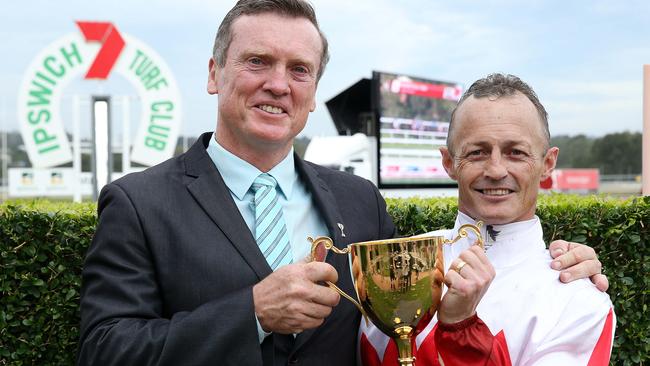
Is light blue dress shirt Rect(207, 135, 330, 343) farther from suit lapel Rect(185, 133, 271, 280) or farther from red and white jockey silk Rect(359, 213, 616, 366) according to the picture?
red and white jockey silk Rect(359, 213, 616, 366)

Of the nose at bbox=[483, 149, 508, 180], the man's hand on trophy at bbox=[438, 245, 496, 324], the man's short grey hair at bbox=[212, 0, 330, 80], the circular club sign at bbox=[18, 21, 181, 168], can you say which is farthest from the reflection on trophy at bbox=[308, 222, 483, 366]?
the circular club sign at bbox=[18, 21, 181, 168]

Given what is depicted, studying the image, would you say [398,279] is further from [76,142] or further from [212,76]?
[76,142]

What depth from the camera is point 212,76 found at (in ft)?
7.65

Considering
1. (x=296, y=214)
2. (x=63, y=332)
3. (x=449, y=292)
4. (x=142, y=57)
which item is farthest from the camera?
(x=142, y=57)

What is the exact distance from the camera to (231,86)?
213 centimetres

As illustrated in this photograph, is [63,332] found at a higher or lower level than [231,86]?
lower

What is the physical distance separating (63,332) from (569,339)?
2.18 m

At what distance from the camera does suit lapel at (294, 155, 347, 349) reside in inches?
84.8

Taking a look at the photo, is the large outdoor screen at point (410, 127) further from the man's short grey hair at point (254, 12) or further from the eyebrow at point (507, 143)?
the eyebrow at point (507, 143)

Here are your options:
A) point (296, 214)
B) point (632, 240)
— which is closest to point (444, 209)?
point (632, 240)

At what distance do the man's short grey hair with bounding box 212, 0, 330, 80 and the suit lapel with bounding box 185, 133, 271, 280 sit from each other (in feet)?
1.13

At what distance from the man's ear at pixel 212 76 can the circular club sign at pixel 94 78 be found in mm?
13323

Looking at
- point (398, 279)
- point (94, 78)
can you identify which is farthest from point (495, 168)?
point (94, 78)

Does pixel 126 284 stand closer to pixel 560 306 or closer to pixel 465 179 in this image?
pixel 465 179
